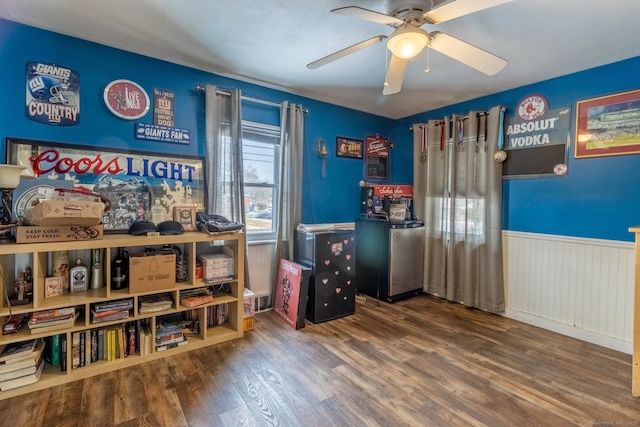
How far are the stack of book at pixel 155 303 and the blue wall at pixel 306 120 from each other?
122 cm

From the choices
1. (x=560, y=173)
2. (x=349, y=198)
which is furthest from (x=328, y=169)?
(x=560, y=173)

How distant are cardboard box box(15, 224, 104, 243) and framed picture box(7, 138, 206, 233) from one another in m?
0.38

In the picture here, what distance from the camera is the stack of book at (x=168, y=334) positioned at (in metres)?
2.29

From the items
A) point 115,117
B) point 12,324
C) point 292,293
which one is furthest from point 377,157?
point 12,324

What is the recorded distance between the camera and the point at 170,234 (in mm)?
2355

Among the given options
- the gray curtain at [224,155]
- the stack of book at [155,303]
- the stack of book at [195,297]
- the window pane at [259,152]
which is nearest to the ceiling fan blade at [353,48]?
the gray curtain at [224,155]

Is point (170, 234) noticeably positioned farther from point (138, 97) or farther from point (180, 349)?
point (138, 97)

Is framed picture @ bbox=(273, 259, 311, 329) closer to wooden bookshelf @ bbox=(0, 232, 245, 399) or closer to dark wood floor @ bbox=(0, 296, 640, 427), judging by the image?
dark wood floor @ bbox=(0, 296, 640, 427)

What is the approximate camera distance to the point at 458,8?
1.50 meters

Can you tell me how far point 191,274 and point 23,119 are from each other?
5.24 ft

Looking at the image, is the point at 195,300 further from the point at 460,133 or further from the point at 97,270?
the point at 460,133

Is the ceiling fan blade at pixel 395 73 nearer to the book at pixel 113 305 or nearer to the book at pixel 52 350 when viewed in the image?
the book at pixel 113 305

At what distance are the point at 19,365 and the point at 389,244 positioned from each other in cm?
316

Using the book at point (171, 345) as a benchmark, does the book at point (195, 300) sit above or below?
above
